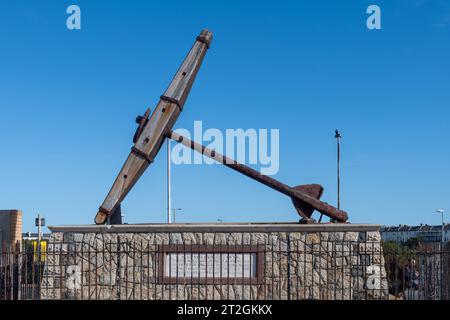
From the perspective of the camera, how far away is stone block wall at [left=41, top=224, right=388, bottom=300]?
42.8 ft

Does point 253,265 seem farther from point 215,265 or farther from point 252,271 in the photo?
point 215,265

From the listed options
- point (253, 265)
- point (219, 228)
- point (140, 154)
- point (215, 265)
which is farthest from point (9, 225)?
point (253, 265)

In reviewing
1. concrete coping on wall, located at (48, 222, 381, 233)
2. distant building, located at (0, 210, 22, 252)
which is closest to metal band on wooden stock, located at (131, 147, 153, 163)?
concrete coping on wall, located at (48, 222, 381, 233)

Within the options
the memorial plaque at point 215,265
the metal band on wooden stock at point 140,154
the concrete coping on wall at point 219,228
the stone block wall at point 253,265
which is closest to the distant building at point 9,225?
the concrete coping on wall at point 219,228

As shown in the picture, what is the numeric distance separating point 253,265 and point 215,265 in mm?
695

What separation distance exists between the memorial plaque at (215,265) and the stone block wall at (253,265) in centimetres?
3

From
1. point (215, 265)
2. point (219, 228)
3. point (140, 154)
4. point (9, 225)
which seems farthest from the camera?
point (9, 225)

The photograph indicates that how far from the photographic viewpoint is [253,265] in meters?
13.1

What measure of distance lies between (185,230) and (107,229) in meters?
1.47

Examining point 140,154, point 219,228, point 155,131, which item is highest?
point 155,131

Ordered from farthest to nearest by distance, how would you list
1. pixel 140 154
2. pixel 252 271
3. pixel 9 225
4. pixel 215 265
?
pixel 9 225 → pixel 140 154 → pixel 252 271 → pixel 215 265

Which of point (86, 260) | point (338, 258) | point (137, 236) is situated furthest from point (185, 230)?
point (338, 258)
